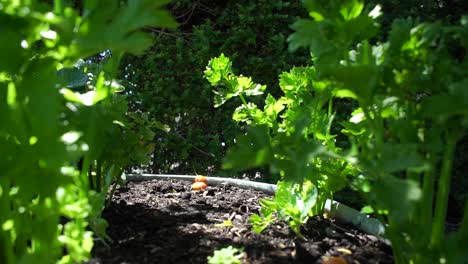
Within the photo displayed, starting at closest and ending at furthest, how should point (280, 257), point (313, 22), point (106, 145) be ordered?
point (313, 22), point (280, 257), point (106, 145)

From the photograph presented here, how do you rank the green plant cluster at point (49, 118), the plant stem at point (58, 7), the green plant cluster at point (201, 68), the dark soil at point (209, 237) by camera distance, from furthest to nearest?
the green plant cluster at point (201, 68)
the dark soil at point (209, 237)
the plant stem at point (58, 7)
the green plant cluster at point (49, 118)

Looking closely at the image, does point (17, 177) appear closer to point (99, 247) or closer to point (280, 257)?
point (99, 247)

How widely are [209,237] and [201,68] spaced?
181 centimetres

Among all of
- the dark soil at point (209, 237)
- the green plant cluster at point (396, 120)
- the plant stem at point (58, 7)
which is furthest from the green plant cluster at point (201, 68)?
the plant stem at point (58, 7)

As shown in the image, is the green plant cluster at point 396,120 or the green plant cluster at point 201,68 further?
the green plant cluster at point 201,68

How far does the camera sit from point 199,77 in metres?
3.04

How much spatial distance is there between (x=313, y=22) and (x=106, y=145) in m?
0.74

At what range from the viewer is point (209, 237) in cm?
140

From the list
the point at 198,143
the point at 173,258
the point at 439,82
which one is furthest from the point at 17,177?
the point at 198,143

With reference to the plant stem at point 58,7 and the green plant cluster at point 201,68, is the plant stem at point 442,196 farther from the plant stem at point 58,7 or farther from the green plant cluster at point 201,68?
the green plant cluster at point 201,68

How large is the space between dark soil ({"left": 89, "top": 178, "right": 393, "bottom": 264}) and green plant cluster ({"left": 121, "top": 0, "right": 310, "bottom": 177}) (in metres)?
1.20

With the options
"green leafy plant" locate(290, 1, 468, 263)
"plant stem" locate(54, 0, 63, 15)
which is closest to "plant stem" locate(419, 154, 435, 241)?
"green leafy plant" locate(290, 1, 468, 263)

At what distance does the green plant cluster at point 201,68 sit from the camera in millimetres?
2924

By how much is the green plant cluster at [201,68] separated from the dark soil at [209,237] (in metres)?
1.20
